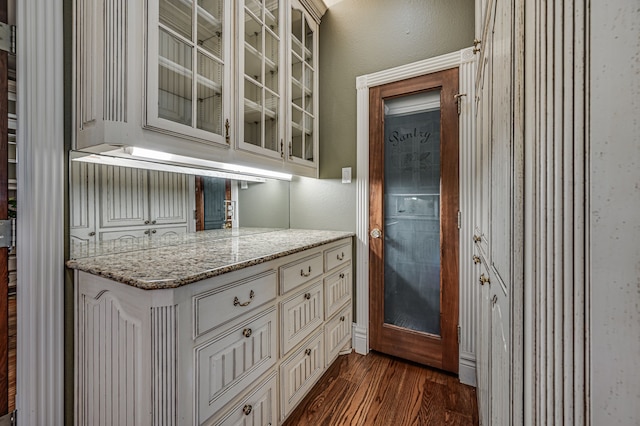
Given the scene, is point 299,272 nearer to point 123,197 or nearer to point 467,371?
point 123,197

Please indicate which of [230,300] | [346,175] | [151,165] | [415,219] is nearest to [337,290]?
[415,219]

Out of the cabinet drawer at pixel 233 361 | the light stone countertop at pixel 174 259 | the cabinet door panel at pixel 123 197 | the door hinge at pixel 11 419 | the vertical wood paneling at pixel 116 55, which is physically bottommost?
the door hinge at pixel 11 419

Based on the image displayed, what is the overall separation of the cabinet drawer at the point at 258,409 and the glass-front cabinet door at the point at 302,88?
1388mm

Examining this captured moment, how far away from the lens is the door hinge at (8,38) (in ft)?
3.25

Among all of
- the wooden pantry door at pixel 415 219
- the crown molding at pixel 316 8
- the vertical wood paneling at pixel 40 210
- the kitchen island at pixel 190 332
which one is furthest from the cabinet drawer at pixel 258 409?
the crown molding at pixel 316 8

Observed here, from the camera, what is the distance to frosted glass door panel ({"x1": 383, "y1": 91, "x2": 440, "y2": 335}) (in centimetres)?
193

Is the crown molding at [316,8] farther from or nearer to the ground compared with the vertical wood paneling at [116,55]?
farther from the ground

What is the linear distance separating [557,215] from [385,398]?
5.48 ft

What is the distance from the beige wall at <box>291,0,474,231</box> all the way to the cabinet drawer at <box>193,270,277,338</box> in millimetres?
1105

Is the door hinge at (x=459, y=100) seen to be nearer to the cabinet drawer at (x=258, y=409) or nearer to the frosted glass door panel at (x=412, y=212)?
the frosted glass door panel at (x=412, y=212)

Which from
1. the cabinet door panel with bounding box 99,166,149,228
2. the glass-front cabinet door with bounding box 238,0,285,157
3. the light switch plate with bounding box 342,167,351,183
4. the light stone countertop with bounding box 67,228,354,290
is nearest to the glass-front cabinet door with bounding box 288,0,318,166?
the glass-front cabinet door with bounding box 238,0,285,157

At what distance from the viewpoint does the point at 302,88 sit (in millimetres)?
2141

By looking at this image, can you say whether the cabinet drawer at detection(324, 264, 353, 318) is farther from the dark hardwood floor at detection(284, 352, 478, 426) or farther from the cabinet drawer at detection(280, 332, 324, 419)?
the dark hardwood floor at detection(284, 352, 478, 426)

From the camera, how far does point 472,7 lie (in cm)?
178
